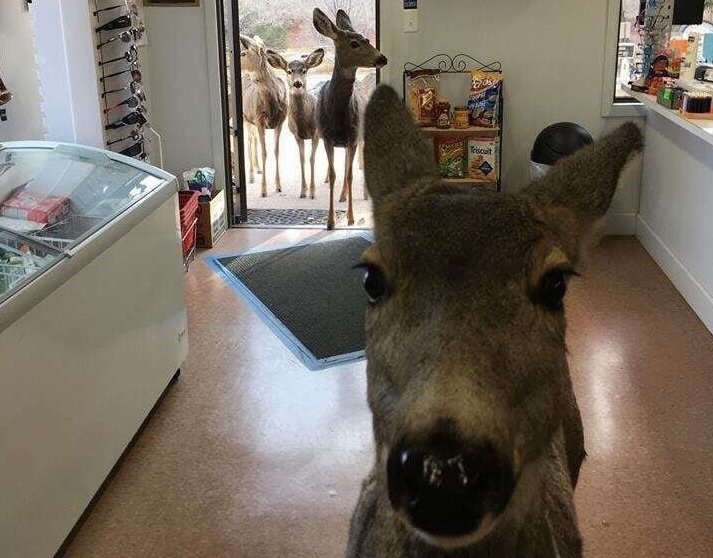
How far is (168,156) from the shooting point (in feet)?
18.6

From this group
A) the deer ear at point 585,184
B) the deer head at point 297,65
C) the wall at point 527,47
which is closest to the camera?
the deer ear at point 585,184

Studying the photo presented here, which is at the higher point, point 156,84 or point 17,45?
point 17,45

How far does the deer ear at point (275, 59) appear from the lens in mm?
5777

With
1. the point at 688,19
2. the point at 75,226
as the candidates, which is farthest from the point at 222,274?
the point at 688,19

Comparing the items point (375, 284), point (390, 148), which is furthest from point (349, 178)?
point (375, 284)

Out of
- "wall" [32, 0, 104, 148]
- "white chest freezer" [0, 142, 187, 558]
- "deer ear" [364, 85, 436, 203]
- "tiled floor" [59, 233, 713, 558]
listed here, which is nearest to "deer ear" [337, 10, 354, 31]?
"wall" [32, 0, 104, 148]

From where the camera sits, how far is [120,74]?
4738 mm

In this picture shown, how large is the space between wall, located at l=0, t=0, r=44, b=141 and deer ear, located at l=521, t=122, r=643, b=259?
286 cm

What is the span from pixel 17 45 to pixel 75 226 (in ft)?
4.19

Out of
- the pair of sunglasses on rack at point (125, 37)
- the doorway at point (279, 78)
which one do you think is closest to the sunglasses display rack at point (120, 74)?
the pair of sunglasses on rack at point (125, 37)

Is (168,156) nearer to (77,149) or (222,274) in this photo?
(222,274)

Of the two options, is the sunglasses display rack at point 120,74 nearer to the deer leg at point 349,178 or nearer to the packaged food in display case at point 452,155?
the deer leg at point 349,178

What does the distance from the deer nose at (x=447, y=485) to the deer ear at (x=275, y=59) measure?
519 cm

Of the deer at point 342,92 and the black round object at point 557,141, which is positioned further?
the deer at point 342,92
